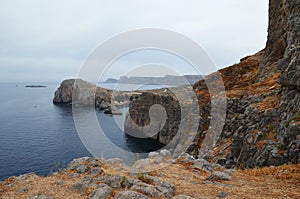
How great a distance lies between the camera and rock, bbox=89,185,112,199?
10984 mm

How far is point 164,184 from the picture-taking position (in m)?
12.8

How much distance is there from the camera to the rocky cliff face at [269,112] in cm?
1795

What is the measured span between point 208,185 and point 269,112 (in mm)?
12689

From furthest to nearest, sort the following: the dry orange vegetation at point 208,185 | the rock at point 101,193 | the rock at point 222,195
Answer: the dry orange vegetation at point 208,185, the rock at point 222,195, the rock at point 101,193

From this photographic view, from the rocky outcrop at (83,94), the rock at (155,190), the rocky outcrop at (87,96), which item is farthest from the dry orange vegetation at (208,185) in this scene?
the rocky outcrop at (83,94)

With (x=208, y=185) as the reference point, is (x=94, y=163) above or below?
below

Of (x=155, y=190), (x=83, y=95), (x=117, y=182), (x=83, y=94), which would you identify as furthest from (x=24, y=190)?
(x=83, y=94)

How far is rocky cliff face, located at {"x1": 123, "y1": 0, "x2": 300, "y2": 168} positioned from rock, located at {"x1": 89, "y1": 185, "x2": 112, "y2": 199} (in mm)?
12665

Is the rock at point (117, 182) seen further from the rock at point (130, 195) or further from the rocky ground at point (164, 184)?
the rock at point (130, 195)

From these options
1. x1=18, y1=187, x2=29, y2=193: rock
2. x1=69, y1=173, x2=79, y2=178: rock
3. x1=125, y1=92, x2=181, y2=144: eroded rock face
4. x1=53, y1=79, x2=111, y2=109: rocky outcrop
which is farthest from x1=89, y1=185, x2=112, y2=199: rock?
x1=53, y1=79, x2=111, y2=109: rocky outcrop

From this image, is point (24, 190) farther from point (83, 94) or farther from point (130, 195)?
point (83, 94)

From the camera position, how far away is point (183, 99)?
57875mm

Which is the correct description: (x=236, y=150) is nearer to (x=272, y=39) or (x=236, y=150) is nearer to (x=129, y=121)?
(x=272, y=39)

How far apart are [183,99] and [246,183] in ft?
146
